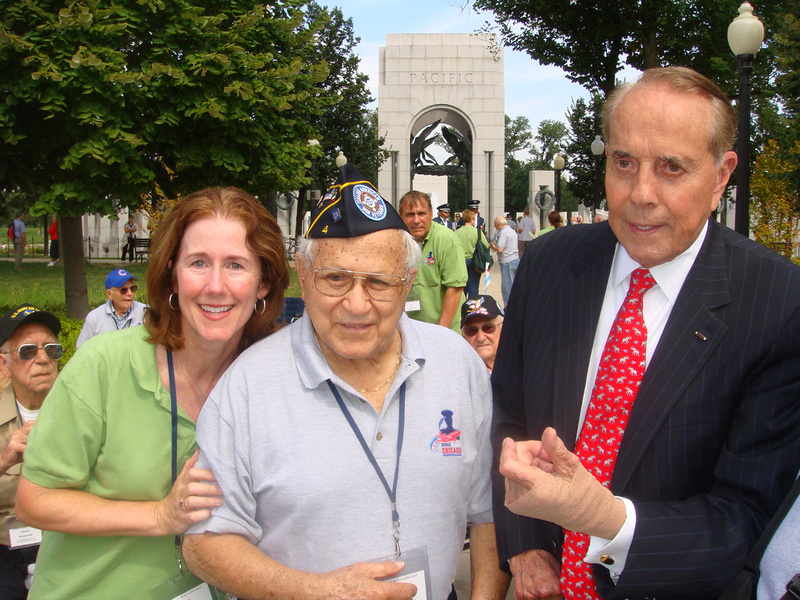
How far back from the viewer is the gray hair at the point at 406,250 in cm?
219

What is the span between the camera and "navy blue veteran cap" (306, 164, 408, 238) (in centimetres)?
211

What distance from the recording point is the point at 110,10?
7.41 meters

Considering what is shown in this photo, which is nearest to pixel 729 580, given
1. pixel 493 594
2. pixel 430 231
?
pixel 493 594

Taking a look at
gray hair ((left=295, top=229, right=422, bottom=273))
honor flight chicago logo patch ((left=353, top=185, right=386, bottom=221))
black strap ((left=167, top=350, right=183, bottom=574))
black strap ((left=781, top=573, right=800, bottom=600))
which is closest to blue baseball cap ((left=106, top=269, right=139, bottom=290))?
black strap ((left=167, top=350, right=183, bottom=574))

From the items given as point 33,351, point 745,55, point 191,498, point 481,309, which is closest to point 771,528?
point 191,498

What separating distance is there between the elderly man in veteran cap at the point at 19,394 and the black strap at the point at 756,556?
3.13m

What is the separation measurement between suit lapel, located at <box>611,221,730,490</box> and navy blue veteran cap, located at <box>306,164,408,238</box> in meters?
0.89

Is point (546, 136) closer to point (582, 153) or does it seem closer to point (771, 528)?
point (582, 153)

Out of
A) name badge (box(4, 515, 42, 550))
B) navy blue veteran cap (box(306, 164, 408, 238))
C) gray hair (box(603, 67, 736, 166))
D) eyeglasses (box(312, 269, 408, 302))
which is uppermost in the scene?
gray hair (box(603, 67, 736, 166))

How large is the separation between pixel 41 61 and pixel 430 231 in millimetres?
4439

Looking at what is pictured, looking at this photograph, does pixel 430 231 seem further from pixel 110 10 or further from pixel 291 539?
pixel 291 539

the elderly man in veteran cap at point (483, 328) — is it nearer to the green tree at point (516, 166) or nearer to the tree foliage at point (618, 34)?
the tree foliage at point (618, 34)

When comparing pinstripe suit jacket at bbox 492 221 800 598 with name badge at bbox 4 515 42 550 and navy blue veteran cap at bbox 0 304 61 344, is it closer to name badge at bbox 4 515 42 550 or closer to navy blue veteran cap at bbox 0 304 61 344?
name badge at bbox 4 515 42 550

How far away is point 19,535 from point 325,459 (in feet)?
7.51
